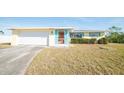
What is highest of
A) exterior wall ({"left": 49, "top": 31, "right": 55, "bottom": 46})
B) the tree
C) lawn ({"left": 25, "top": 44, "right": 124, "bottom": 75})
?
the tree

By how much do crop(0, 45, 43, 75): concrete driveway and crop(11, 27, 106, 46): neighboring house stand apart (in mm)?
328

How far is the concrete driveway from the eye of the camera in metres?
7.55

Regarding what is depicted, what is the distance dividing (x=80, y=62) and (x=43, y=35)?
137 inches

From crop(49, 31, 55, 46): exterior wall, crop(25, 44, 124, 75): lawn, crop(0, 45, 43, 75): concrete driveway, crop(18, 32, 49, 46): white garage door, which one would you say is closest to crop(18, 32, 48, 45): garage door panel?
crop(18, 32, 49, 46): white garage door

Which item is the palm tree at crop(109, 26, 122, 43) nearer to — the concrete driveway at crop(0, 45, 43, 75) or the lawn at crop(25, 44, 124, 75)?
the lawn at crop(25, 44, 124, 75)

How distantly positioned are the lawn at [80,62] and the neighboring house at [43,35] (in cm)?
113

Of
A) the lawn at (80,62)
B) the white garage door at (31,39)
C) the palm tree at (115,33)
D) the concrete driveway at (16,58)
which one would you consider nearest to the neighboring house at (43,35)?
the white garage door at (31,39)

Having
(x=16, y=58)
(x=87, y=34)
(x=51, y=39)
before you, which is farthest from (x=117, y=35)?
(x=16, y=58)

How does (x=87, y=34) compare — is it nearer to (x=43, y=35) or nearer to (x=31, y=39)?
(x=43, y=35)
